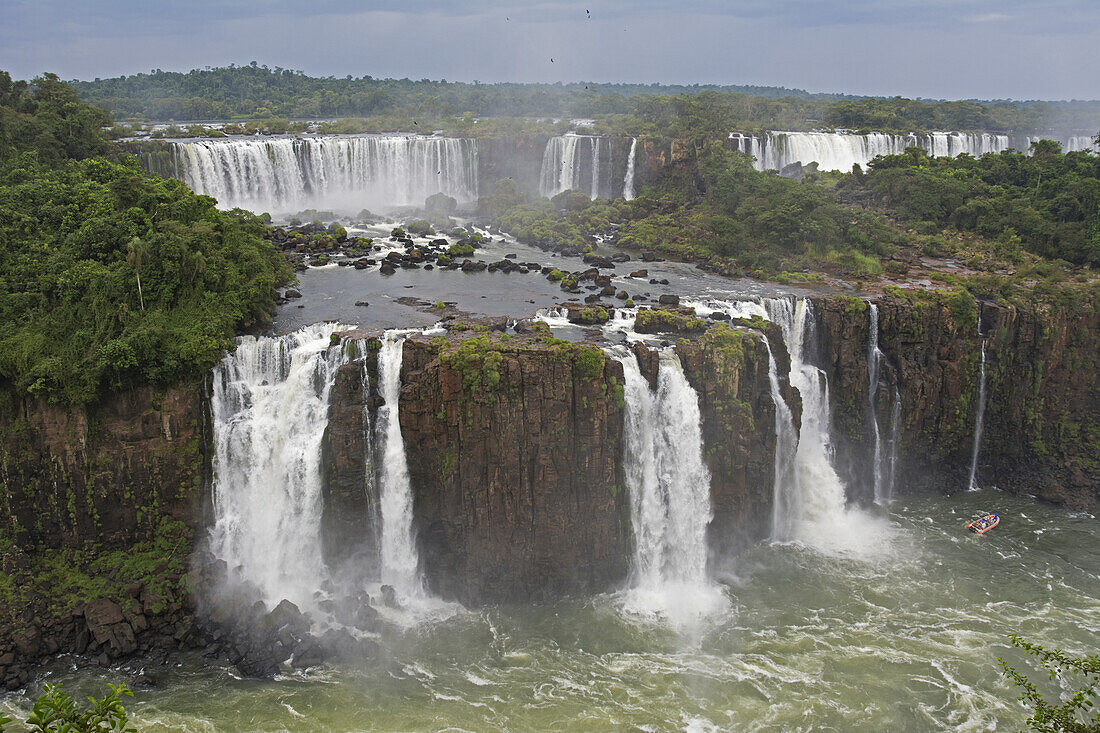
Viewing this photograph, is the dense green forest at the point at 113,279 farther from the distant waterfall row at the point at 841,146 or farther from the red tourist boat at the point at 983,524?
the distant waterfall row at the point at 841,146

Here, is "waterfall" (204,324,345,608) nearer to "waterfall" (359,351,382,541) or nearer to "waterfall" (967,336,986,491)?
"waterfall" (359,351,382,541)

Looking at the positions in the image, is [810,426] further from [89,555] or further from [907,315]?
[89,555]

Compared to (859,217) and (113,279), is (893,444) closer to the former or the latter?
(859,217)

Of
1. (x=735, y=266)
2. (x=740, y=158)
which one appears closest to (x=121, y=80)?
(x=740, y=158)

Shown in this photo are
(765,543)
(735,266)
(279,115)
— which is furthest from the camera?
(279,115)

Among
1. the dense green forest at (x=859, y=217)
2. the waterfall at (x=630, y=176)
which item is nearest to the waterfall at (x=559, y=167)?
the waterfall at (x=630, y=176)

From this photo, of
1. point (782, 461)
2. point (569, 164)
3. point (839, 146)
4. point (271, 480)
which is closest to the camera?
point (271, 480)

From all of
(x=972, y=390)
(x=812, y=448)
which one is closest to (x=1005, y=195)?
(x=972, y=390)
